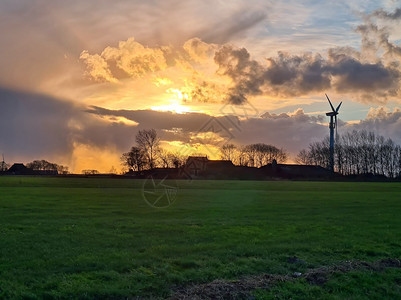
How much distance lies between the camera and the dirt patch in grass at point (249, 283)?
12.0m

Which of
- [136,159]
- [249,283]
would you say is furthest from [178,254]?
[136,159]

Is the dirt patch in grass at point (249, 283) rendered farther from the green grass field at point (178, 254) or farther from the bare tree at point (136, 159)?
the bare tree at point (136, 159)

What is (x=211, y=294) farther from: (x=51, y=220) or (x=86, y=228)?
(x=51, y=220)

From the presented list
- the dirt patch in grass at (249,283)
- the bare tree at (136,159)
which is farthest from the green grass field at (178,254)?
the bare tree at (136,159)

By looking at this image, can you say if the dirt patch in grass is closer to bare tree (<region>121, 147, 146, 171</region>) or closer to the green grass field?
the green grass field

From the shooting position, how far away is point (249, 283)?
518 inches

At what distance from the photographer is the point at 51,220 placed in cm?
2833

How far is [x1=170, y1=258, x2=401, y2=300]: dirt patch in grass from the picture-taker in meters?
12.0

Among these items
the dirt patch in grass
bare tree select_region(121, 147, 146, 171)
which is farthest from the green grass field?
bare tree select_region(121, 147, 146, 171)

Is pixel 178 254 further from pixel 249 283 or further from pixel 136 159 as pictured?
pixel 136 159

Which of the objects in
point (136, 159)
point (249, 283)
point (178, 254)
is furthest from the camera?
point (136, 159)

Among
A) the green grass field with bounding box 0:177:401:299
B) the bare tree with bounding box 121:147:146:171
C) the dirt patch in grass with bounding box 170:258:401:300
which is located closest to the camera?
the dirt patch in grass with bounding box 170:258:401:300

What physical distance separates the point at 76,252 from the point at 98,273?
152 inches

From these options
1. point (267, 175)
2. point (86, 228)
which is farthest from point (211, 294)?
point (267, 175)
